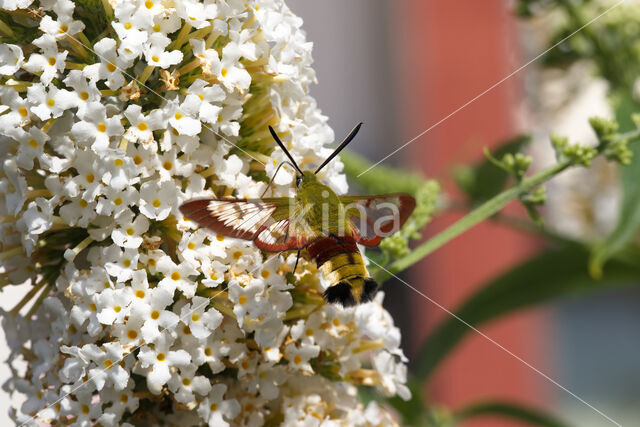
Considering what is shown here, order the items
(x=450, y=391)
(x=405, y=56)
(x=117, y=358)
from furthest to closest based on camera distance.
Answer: (x=405, y=56) < (x=450, y=391) < (x=117, y=358)

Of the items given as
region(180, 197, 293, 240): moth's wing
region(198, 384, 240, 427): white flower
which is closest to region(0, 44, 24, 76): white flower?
region(180, 197, 293, 240): moth's wing

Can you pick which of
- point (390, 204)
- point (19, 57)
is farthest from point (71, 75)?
point (390, 204)

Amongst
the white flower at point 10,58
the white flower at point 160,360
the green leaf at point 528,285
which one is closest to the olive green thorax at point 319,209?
the white flower at point 160,360

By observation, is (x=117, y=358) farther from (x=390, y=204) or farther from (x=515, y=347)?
(x=515, y=347)

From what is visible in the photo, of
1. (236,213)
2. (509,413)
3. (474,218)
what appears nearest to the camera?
(236,213)

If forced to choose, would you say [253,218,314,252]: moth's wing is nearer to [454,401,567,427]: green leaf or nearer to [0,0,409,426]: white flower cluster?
[0,0,409,426]: white flower cluster

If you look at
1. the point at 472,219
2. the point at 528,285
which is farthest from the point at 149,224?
the point at 528,285

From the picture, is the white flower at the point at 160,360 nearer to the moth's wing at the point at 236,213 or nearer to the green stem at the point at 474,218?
the moth's wing at the point at 236,213

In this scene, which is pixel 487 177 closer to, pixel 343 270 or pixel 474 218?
pixel 474 218
